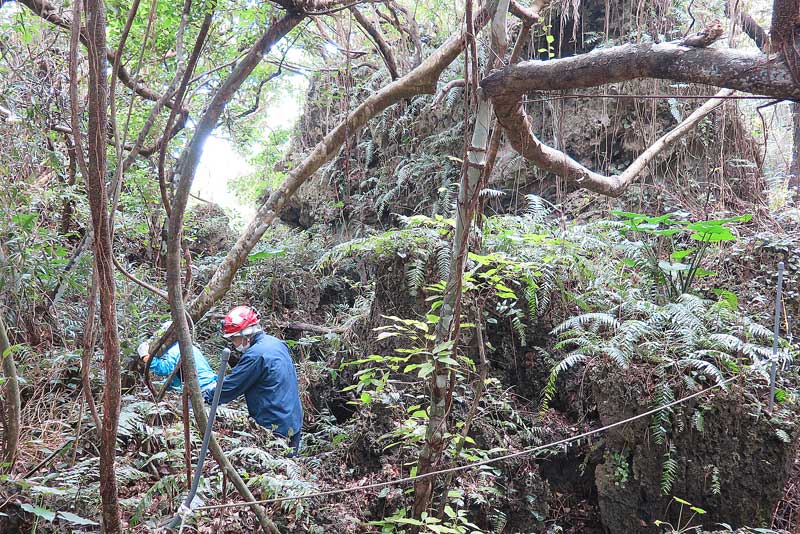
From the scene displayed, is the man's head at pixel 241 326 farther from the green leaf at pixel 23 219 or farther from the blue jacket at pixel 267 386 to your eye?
the green leaf at pixel 23 219

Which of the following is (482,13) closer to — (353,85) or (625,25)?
(625,25)

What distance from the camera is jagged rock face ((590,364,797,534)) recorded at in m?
3.88

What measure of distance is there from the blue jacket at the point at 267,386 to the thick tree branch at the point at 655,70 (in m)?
2.94

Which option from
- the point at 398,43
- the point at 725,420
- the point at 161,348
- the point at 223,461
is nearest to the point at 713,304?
the point at 725,420

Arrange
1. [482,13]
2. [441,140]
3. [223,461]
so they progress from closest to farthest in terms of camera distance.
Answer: [223,461] → [482,13] → [441,140]

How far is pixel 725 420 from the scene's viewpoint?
13.0ft

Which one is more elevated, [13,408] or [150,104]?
[150,104]

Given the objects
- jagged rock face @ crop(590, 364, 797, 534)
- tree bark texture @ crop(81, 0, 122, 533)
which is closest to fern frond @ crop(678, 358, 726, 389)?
jagged rock face @ crop(590, 364, 797, 534)

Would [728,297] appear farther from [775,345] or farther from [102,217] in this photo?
[102,217]

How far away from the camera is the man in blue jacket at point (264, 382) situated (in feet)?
15.4

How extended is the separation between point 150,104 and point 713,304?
7264 millimetres

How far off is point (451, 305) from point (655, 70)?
1599mm

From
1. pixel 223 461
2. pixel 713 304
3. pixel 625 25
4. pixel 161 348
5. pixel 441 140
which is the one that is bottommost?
pixel 223 461

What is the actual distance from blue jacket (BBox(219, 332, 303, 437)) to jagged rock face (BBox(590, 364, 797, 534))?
2.66m
